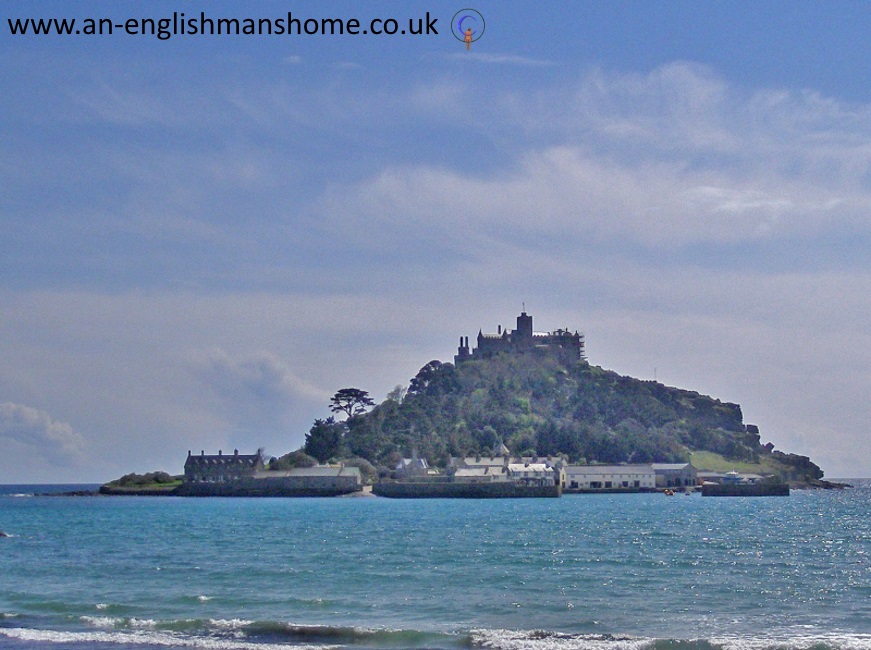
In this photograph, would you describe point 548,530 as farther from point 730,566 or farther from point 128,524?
point 128,524

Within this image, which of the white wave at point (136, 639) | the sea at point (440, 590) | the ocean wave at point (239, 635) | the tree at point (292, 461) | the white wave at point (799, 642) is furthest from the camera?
the tree at point (292, 461)

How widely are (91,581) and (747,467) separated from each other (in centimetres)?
16465

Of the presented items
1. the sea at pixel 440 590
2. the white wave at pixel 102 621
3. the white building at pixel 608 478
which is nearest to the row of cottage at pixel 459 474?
the white building at pixel 608 478

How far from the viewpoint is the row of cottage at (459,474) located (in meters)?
143

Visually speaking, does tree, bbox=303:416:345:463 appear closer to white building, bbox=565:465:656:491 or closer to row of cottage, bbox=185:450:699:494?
row of cottage, bbox=185:450:699:494

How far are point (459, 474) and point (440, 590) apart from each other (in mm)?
111970

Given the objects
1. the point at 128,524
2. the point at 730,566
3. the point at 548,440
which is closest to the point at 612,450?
the point at 548,440

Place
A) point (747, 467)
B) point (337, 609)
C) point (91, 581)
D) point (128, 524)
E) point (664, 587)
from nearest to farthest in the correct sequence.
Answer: point (337, 609) < point (664, 587) < point (91, 581) < point (128, 524) < point (747, 467)

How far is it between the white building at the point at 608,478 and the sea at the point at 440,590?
88.2 m

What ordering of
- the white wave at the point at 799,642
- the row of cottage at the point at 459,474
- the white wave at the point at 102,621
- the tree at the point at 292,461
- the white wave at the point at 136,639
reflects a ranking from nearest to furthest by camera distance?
the white wave at the point at 799,642, the white wave at the point at 136,639, the white wave at the point at 102,621, the row of cottage at the point at 459,474, the tree at the point at 292,461

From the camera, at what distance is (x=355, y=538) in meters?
57.2

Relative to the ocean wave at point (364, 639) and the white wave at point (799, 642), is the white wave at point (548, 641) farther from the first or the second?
the white wave at point (799, 642)

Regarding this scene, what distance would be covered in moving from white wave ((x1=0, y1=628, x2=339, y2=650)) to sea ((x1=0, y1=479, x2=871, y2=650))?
6 centimetres

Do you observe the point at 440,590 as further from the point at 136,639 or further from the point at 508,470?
the point at 508,470
